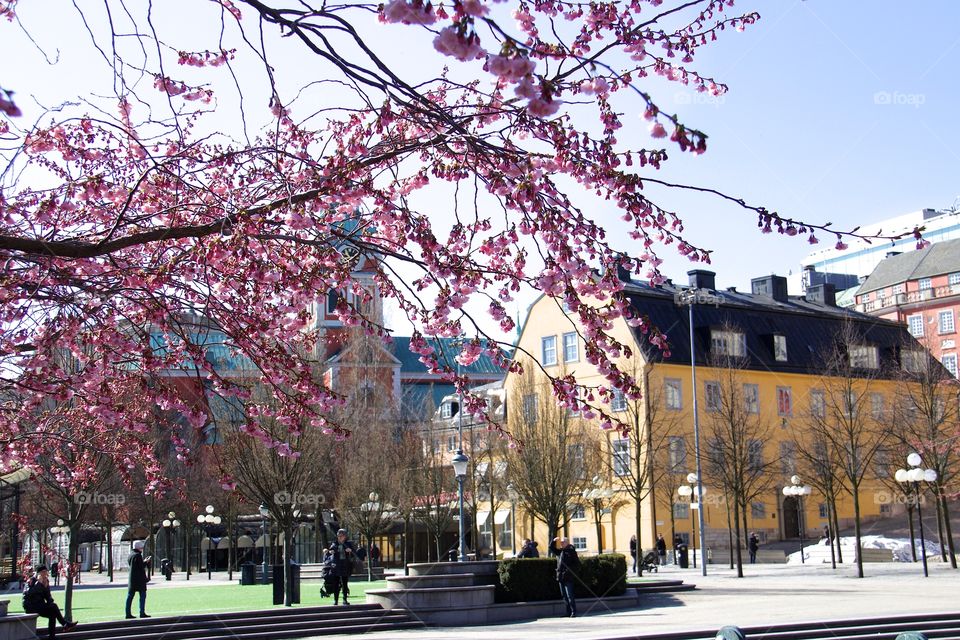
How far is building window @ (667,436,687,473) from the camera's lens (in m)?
47.2

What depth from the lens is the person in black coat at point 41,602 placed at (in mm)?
19016

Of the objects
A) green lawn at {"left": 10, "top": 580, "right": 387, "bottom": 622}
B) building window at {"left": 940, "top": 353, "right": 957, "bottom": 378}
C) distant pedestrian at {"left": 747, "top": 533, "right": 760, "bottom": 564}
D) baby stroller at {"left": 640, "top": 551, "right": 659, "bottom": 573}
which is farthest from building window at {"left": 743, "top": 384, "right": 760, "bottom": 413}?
building window at {"left": 940, "top": 353, "right": 957, "bottom": 378}

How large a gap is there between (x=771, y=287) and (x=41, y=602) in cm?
5024

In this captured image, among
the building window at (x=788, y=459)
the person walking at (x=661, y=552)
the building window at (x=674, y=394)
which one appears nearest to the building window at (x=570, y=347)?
the building window at (x=674, y=394)

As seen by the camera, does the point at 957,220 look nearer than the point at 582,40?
No

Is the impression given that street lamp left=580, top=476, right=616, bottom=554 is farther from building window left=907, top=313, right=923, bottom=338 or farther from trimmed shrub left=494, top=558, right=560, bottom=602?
building window left=907, top=313, right=923, bottom=338

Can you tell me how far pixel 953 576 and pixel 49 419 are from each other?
27288mm

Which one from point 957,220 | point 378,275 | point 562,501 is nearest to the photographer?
point 378,275

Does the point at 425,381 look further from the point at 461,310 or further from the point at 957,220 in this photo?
the point at 461,310

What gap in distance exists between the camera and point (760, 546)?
166ft

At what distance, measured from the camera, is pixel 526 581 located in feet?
78.4

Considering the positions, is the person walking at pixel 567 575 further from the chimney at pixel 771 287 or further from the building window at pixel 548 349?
the chimney at pixel 771 287

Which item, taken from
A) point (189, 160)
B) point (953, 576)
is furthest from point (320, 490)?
point (189, 160)

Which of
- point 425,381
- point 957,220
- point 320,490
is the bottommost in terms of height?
point 320,490
